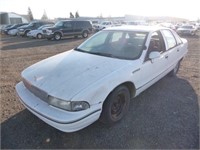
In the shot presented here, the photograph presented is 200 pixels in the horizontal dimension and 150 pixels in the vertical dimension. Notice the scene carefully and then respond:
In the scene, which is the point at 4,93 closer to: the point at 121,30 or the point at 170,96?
the point at 121,30

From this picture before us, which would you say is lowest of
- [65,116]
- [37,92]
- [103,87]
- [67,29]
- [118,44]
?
[67,29]

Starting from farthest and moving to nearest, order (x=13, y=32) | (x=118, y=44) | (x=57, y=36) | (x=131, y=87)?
(x=13, y=32)
(x=57, y=36)
(x=118, y=44)
(x=131, y=87)

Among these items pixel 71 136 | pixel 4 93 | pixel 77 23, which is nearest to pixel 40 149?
pixel 71 136

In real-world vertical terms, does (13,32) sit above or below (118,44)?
below

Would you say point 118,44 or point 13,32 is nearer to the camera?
point 118,44

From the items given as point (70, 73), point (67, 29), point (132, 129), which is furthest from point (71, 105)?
point (67, 29)

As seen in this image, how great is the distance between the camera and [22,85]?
330 cm

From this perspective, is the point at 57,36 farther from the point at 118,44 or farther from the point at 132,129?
the point at 132,129

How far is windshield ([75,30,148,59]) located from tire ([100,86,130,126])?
28.3 inches

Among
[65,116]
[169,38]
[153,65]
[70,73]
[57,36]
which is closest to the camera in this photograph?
[65,116]

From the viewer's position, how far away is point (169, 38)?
14.9 ft

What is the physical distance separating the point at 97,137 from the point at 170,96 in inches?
85.6

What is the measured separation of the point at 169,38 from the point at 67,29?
1407 cm

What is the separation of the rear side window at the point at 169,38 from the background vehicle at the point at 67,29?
13533mm
